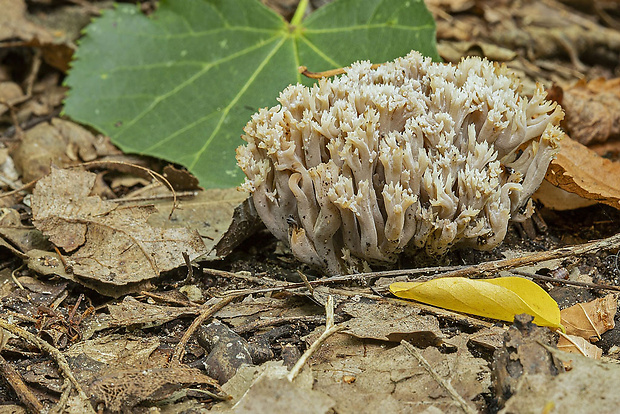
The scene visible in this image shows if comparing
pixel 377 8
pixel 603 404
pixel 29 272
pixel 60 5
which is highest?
pixel 377 8

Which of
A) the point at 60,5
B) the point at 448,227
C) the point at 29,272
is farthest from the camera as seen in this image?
the point at 60,5

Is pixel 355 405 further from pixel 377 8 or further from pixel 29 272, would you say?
pixel 377 8

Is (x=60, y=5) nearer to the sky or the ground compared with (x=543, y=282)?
nearer to the sky

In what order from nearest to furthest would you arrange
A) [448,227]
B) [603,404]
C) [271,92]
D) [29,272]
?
[603,404] → [448,227] → [29,272] → [271,92]

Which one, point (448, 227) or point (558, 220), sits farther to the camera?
point (558, 220)

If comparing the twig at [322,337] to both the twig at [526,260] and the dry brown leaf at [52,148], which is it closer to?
the twig at [526,260]

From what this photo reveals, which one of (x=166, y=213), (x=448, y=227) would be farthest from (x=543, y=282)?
(x=166, y=213)
